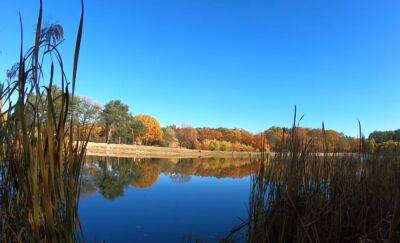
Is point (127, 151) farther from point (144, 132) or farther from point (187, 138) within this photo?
point (187, 138)

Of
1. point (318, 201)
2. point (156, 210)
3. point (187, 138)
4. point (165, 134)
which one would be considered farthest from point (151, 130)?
point (318, 201)

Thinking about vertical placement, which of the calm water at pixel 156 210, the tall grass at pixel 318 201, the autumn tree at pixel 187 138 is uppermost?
the autumn tree at pixel 187 138

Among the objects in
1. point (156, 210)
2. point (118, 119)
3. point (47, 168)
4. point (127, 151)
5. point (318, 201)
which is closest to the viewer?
point (47, 168)

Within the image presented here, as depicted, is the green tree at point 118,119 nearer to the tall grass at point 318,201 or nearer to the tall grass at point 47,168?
the tall grass at point 318,201

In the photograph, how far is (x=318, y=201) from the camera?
4.09 meters

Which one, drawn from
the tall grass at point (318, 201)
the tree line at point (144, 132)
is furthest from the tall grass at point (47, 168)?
the tree line at point (144, 132)

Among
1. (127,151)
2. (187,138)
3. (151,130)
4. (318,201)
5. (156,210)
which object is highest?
(151,130)

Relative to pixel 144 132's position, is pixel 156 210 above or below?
below

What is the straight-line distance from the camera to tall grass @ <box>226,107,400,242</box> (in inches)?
150

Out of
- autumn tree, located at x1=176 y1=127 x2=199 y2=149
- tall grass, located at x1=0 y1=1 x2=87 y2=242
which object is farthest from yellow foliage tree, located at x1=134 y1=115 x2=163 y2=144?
tall grass, located at x1=0 y1=1 x2=87 y2=242

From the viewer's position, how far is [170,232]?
32.8ft

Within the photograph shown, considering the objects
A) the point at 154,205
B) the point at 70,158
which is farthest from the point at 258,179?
the point at 154,205

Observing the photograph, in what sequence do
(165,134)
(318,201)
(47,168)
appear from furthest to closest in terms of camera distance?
(165,134)
(318,201)
(47,168)

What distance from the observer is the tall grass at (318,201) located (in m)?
3.82
